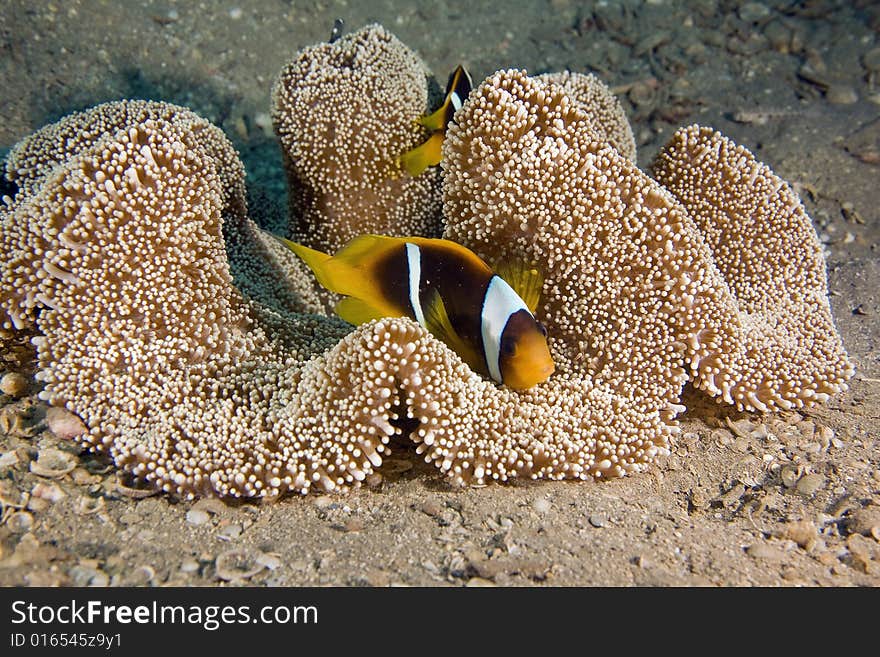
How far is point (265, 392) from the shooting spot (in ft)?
6.96

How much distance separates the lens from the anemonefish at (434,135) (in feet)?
9.71

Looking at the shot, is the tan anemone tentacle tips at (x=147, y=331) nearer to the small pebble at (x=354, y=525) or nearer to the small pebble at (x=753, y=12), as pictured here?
the small pebble at (x=354, y=525)

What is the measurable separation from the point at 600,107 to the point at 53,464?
9.15 feet

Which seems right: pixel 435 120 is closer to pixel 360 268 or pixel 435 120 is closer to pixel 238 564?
pixel 360 268

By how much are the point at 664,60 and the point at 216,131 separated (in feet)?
13.9

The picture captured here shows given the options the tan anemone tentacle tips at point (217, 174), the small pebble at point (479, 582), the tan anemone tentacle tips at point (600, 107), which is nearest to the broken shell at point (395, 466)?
the small pebble at point (479, 582)

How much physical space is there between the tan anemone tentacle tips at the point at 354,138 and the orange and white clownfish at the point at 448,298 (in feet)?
2.97

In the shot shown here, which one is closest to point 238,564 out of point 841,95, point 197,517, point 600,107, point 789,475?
point 197,517

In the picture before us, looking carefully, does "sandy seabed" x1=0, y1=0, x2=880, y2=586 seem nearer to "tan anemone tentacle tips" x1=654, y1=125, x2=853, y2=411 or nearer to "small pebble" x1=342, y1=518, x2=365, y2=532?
"small pebble" x1=342, y1=518, x2=365, y2=532

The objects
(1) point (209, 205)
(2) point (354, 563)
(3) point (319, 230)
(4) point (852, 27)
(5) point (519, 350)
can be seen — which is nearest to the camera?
(2) point (354, 563)

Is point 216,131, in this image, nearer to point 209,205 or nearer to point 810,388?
point 209,205

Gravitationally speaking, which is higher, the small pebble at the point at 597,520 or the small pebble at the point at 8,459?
the small pebble at the point at 597,520

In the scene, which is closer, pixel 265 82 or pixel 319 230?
pixel 319 230
